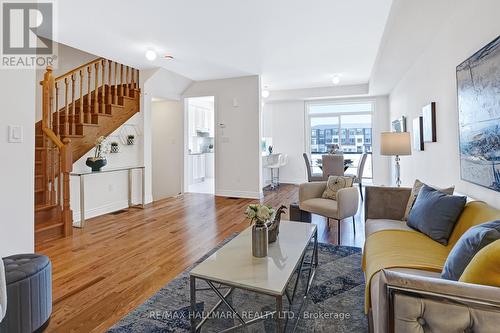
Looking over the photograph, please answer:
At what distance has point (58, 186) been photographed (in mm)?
3598

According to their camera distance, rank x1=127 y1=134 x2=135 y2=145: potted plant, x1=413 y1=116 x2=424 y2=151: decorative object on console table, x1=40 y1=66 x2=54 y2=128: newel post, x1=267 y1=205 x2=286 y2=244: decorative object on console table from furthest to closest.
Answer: x1=127 y1=134 x2=135 y2=145: potted plant
x1=413 y1=116 x2=424 y2=151: decorative object on console table
x1=40 y1=66 x2=54 y2=128: newel post
x1=267 y1=205 x2=286 y2=244: decorative object on console table

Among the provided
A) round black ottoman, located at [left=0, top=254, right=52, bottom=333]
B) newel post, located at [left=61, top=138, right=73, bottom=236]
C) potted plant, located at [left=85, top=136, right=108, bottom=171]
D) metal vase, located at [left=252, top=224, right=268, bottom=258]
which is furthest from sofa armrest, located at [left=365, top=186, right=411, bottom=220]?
potted plant, located at [left=85, top=136, right=108, bottom=171]

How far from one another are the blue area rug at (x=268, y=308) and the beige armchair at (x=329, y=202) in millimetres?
888

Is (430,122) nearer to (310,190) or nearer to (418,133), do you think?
(418,133)

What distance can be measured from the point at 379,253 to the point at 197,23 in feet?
10.4

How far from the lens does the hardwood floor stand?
1955mm

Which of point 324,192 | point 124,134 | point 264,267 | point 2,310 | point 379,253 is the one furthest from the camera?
point 124,134

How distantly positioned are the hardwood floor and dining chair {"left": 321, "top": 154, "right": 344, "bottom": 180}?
138cm

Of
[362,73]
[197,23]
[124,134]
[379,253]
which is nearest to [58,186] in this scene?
[124,134]

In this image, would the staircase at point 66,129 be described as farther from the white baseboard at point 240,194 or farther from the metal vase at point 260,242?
the metal vase at point 260,242

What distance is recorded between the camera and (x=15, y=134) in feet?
6.89

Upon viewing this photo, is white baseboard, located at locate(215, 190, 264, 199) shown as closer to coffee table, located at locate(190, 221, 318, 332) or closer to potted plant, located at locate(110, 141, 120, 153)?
potted plant, located at locate(110, 141, 120, 153)

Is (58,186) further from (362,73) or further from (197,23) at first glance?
(362,73)

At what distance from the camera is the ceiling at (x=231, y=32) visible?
9.84 feet
